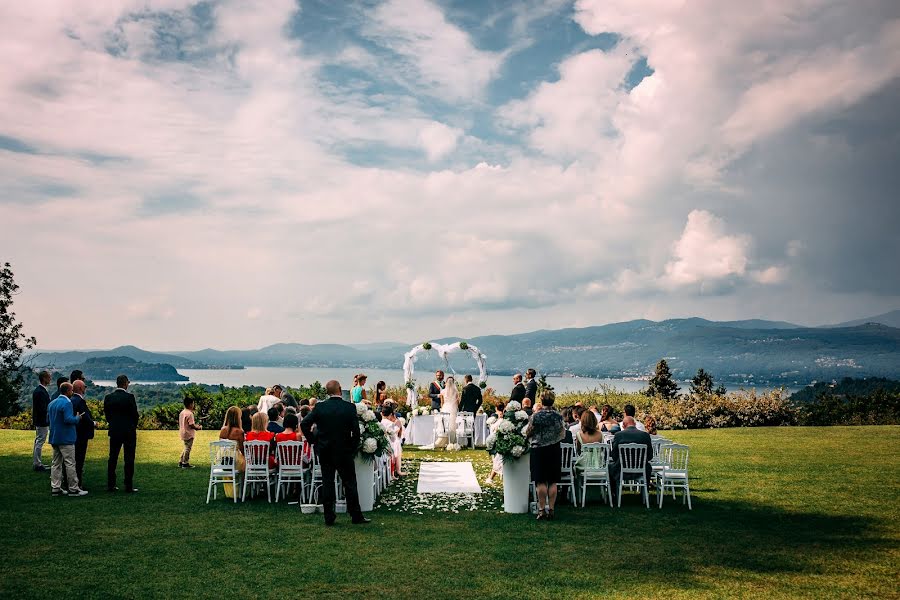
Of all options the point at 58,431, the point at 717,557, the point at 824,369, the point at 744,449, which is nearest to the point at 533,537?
the point at 717,557

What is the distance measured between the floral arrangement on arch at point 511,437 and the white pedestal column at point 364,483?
194 cm

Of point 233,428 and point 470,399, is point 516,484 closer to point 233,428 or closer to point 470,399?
point 233,428

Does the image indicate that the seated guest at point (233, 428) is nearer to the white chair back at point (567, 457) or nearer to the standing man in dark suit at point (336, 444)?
the standing man in dark suit at point (336, 444)

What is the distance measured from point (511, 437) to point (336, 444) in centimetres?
271

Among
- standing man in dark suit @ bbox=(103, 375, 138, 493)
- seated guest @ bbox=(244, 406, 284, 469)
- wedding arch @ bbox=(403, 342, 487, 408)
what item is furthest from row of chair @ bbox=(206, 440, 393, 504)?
wedding arch @ bbox=(403, 342, 487, 408)

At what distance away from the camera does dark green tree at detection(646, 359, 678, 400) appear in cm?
3342

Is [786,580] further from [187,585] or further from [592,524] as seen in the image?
[187,585]

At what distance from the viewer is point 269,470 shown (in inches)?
452

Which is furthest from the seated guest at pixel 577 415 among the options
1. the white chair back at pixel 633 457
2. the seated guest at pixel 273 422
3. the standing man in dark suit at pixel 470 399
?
the standing man in dark suit at pixel 470 399

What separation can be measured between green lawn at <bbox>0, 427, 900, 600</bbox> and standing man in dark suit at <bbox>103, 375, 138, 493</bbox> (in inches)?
17.7

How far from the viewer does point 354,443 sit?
1002 cm

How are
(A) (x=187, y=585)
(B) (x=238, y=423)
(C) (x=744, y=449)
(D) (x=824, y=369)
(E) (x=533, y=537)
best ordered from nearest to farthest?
(A) (x=187, y=585) < (E) (x=533, y=537) < (B) (x=238, y=423) < (C) (x=744, y=449) < (D) (x=824, y=369)

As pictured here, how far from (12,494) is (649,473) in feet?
34.2

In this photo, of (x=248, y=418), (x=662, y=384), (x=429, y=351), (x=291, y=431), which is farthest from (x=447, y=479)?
(x=662, y=384)
